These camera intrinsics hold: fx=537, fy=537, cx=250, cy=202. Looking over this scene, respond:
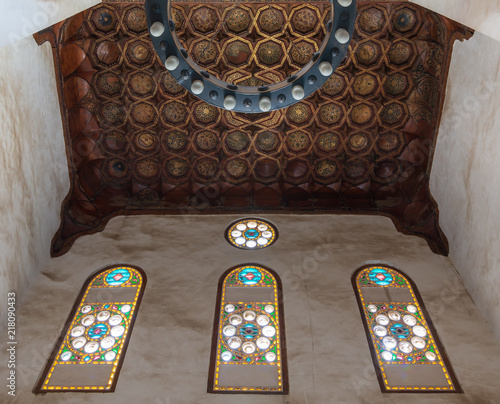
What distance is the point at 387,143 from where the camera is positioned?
8.23 meters

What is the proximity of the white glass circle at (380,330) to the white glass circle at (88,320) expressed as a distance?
134 inches

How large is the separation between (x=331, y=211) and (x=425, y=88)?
2.24 metres

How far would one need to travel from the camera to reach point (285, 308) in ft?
21.6

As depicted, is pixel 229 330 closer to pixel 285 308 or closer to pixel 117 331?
pixel 285 308

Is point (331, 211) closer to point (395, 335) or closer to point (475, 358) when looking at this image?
point (395, 335)

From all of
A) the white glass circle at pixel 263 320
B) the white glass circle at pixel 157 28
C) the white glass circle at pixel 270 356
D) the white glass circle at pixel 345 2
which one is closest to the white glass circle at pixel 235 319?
the white glass circle at pixel 263 320

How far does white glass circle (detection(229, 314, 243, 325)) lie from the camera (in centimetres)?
647

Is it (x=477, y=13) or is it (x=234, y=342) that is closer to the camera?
(x=477, y=13)

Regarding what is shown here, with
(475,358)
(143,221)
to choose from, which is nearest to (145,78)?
(143,221)

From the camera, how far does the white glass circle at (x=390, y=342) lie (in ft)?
20.2

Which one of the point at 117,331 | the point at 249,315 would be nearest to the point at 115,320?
the point at 117,331

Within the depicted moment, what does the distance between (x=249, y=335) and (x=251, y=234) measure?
1962mm

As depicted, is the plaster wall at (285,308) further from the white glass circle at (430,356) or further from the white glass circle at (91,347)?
the white glass circle at (91,347)

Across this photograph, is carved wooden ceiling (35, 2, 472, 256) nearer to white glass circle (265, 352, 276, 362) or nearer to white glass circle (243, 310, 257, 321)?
white glass circle (243, 310, 257, 321)
